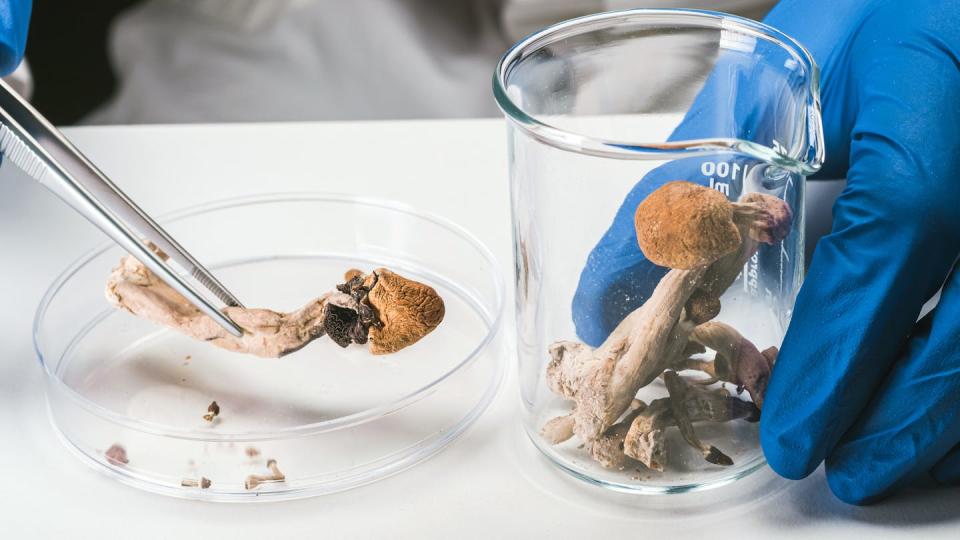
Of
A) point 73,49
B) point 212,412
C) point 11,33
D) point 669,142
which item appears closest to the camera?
point 669,142

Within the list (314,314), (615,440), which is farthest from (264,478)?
(615,440)

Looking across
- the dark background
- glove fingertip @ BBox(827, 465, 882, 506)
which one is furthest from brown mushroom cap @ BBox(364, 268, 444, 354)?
the dark background

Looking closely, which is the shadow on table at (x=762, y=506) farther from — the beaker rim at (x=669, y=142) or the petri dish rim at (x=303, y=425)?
the beaker rim at (x=669, y=142)

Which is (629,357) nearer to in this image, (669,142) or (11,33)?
(669,142)

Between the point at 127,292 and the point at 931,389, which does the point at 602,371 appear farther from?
the point at 127,292

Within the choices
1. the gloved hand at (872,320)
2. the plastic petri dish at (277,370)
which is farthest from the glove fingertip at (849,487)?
the plastic petri dish at (277,370)

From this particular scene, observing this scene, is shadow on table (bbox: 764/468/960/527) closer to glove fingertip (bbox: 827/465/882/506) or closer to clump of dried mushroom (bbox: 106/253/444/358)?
glove fingertip (bbox: 827/465/882/506)
